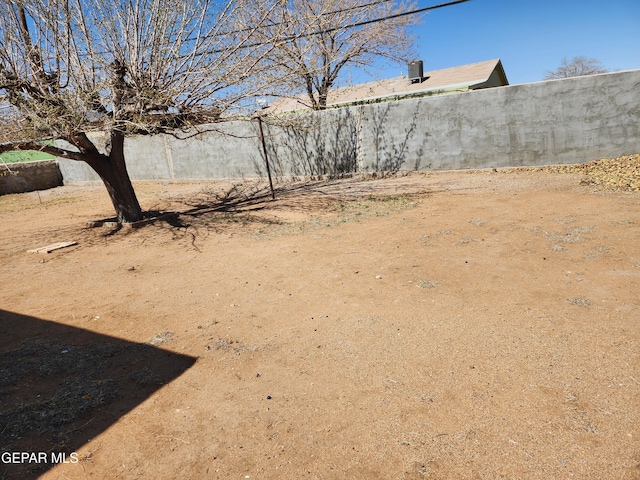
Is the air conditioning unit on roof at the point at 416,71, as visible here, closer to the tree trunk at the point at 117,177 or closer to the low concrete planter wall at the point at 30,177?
the tree trunk at the point at 117,177

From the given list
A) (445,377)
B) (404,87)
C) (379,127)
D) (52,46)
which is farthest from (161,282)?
(404,87)

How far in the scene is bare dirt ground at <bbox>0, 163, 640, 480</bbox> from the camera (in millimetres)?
2027

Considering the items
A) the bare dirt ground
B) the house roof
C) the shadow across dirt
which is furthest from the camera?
the house roof

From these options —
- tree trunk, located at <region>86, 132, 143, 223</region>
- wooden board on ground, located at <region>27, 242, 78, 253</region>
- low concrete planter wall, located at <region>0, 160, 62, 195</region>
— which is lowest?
wooden board on ground, located at <region>27, 242, 78, 253</region>

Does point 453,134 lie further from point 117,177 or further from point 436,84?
point 117,177

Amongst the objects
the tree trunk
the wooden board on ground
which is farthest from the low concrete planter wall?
the wooden board on ground

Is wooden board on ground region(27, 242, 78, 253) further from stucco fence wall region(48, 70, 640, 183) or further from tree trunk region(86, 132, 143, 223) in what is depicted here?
stucco fence wall region(48, 70, 640, 183)

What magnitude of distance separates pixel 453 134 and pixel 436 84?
335 inches

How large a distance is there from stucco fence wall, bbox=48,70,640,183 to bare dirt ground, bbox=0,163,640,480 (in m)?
4.07

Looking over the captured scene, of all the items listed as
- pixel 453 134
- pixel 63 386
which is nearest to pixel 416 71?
pixel 453 134

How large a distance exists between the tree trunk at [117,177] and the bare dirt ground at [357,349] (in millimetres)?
1959

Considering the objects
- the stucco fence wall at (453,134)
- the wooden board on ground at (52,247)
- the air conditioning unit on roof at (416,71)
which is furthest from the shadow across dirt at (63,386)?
the air conditioning unit on roof at (416,71)

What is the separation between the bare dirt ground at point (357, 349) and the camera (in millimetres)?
2027

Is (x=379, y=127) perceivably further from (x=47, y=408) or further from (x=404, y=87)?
(x=47, y=408)
